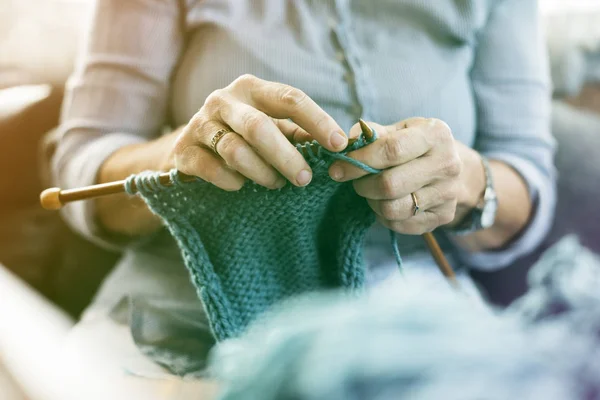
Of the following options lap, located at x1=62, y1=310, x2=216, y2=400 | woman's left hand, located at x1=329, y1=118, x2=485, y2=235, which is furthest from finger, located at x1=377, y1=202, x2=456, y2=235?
lap, located at x1=62, y1=310, x2=216, y2=400

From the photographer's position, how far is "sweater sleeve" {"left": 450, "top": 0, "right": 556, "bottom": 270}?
1.97 ft

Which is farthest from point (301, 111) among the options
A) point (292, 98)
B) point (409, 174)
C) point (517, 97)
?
point (517, 97)

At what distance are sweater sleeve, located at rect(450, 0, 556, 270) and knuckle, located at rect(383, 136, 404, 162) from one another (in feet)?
0.89

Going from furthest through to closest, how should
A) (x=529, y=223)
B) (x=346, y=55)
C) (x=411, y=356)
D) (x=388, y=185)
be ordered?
1. (x=529, y=223)
2. (x=346, y=55)
3. (x=388, y=185)
4. (x=411, y=356)

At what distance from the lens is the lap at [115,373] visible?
0.34m

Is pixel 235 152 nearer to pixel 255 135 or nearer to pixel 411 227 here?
pixel 255 135

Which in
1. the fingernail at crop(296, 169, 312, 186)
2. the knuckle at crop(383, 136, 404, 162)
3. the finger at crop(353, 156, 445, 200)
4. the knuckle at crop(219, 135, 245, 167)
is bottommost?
the finger at crop(353, 156, 445, 200)

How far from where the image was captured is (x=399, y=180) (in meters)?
0.42

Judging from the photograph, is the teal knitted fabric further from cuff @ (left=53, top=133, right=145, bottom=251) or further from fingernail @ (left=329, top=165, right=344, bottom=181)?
cuff @ (left=53, top=133, right=145, bottom=251)

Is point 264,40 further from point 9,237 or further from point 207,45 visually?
point 9,237

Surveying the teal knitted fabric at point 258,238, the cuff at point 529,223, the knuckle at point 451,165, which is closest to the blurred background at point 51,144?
the cuff at point 529,223

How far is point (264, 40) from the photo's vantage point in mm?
510

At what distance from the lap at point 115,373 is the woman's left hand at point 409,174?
0.21 m

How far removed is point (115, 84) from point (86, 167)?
102mm
